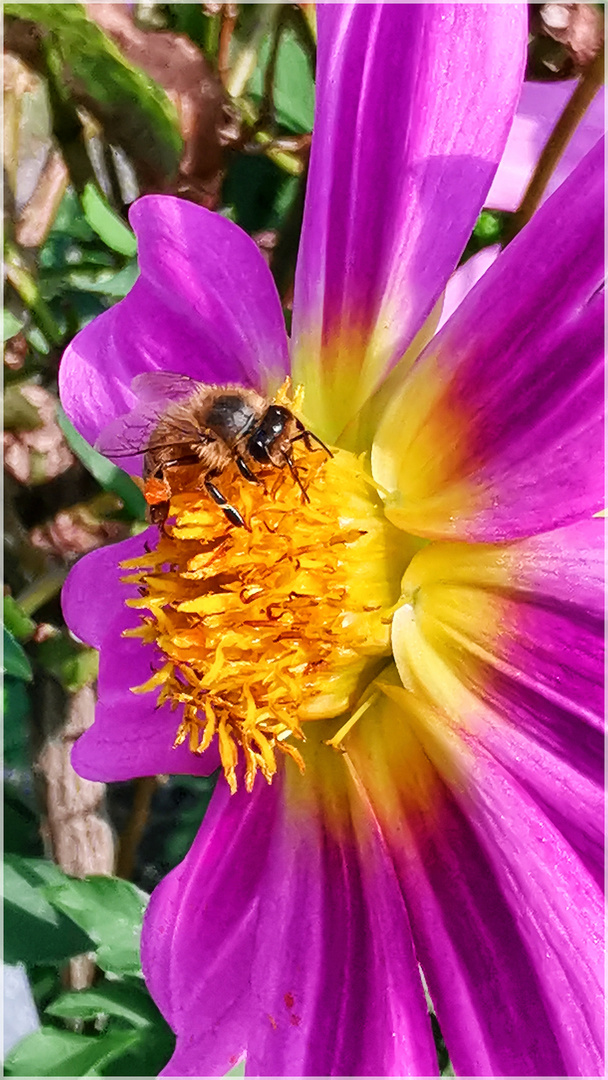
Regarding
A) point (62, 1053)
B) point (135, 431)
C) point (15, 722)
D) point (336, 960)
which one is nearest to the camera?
point (336, 960)

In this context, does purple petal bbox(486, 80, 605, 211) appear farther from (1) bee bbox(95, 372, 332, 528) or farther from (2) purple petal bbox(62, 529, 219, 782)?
(2) purple petal bbox(62, 529, 219, 782)

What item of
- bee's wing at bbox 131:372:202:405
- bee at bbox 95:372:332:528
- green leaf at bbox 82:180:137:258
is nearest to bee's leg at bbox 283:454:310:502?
bee at bbox 95:372:332:528

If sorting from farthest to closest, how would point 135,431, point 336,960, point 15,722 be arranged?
1. point 15,722
2. point 135,431
3. point 336,960

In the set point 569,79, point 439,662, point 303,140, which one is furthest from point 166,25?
point 439,662

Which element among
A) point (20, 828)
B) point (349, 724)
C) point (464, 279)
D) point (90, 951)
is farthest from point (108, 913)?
point (464, 279)

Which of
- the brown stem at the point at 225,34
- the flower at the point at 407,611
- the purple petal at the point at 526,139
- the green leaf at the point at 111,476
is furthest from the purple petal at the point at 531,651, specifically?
the brown stem at the point at 225,34

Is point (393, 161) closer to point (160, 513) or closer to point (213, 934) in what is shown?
point (160, 513)

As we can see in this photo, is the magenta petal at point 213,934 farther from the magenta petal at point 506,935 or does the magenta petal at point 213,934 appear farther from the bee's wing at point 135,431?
the bee's wing at point 135,431

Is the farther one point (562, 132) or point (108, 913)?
point (108, 913)
